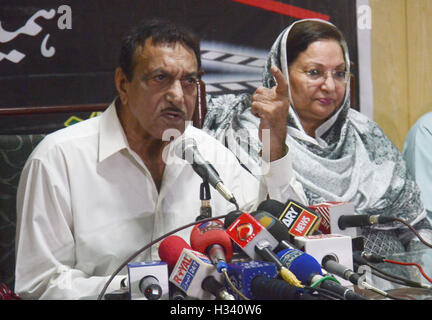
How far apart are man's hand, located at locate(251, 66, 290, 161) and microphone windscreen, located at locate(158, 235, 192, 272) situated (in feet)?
1.66

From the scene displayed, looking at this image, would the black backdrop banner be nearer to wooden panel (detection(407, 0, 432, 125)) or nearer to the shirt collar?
the shirt collar

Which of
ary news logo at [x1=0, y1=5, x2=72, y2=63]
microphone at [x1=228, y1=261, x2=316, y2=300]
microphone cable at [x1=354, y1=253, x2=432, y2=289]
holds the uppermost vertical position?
ary news logo at [x1=0, y1=5, x2=72, y2=63]

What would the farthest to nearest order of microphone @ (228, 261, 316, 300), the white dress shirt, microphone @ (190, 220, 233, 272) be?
the white dress shirt → microphone @ (190, 220, 233, 272) → microphone @ (228, 261, 316, 300)

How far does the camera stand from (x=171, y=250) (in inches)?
31.3

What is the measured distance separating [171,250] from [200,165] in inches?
11.6

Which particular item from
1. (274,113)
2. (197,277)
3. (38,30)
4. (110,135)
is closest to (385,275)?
(197,277)

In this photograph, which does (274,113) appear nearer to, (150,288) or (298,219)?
(298,219)

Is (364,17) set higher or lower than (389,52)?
higher

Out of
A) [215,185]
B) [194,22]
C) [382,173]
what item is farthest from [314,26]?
[215,185]

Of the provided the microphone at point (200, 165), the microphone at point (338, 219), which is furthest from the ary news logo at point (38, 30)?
the microphone at point (338, 219)

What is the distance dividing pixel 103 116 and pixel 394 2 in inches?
34.5

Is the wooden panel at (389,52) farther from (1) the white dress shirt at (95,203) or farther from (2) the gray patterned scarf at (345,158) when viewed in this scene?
(1) the white dress shirt at (95,203)

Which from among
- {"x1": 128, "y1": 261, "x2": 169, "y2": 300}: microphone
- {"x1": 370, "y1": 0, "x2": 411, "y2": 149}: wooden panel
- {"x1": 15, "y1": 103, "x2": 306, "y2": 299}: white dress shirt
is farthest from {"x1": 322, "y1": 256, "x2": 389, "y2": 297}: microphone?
{"x1": 370, "y1": 0, "x2": 411, "y2": 149}: wooden panel

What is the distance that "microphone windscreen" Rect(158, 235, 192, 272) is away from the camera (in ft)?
2.57
